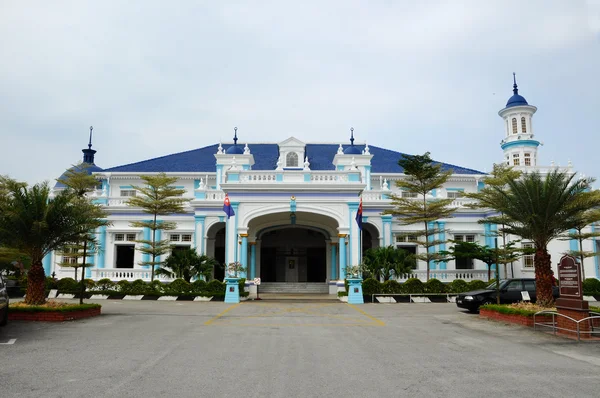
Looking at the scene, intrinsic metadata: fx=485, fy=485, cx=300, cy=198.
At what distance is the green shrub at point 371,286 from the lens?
22234 mm

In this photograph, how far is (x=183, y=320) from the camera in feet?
47.1

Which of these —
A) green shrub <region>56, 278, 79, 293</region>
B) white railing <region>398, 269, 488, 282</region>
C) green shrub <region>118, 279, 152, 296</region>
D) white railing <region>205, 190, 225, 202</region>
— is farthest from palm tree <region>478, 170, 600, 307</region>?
green shrub <region>56, 278, 79, 293</region>

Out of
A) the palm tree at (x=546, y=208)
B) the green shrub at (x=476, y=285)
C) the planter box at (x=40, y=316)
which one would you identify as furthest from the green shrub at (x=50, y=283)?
the palm tree at (x=546, y=208)

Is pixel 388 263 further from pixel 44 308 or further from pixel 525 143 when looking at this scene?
pixel 525 143

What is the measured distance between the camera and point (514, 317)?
547 inches

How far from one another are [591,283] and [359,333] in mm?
18258

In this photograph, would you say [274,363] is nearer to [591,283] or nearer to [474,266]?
[591,283]

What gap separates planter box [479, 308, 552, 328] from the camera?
13250mm

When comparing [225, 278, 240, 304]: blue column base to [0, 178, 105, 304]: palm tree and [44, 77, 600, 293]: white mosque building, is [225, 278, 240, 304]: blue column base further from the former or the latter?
[0, 178, 105, 304]: palm tree

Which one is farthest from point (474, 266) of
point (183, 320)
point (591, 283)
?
point (183, 320)

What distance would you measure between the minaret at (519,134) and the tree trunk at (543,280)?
66.6ft

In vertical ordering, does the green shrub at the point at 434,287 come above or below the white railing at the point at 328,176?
below

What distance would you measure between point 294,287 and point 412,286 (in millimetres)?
9026

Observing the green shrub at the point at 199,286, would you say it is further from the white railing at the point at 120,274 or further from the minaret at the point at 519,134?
the minaret at the point at 519,134
